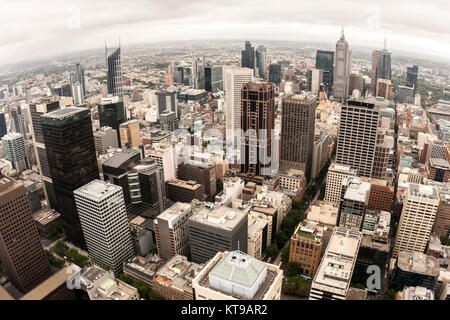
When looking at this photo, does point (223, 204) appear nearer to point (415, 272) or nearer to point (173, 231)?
point (173, 231)

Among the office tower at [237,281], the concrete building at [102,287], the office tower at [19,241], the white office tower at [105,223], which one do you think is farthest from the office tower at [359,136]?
the office tower at [19,241]

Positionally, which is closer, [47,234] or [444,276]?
[444,276]

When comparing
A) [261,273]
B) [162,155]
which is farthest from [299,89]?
[261,273]

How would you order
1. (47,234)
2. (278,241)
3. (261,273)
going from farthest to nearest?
(47,234), (278,241), (261,273)

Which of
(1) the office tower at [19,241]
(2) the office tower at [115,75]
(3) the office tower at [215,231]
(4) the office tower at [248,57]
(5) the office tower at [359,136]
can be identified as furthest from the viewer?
(4) the office tower at [248,57]

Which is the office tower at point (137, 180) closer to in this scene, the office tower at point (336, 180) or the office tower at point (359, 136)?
the office tower at point (336, 180)

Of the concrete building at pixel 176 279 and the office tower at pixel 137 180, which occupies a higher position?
the office tower at pixel 137 180

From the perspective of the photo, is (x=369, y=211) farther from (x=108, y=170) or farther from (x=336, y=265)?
(x=108, y=170)
